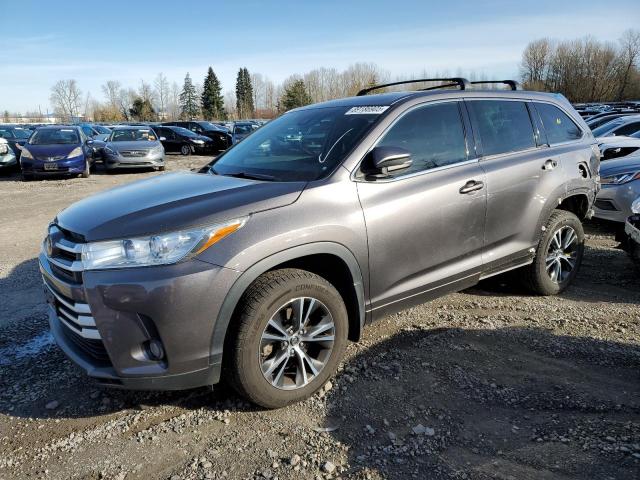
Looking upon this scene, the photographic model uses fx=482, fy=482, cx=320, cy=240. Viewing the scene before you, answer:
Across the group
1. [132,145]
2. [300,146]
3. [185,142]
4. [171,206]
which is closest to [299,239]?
[171,206]

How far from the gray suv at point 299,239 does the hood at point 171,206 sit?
0.01 meters

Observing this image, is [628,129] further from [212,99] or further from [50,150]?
[212,99]

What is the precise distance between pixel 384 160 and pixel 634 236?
3.21 metres

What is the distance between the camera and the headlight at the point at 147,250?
97.6 inches

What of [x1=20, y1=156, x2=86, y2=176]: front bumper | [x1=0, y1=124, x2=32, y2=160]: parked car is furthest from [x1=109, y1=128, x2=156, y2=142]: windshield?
[x1=0, y1=124, x2=32, y2=160]: parked car

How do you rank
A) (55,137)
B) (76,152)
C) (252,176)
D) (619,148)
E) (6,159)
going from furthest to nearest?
(6,159)
(55,137)
(76,152)
(619,148)
(252,176)

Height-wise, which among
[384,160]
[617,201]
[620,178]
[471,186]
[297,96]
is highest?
[297,96]

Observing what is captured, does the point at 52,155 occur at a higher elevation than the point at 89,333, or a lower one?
higher

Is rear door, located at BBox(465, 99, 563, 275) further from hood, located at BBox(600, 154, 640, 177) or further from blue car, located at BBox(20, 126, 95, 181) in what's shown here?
blue car, located at BBox(20, 126, 95, 181)

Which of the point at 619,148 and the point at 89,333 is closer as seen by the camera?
the point at 89,333

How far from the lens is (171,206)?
276 cm

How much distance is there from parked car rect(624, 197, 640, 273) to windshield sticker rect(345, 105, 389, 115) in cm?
305

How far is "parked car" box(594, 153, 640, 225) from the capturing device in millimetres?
6984

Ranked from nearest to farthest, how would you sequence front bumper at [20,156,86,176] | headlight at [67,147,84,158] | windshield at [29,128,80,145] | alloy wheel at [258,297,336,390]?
alloy wheel at [258,297,336,390], front bumper at [20,156,86,176], headlight at [67,147,84,158], windshield at [29,128,80,145]
